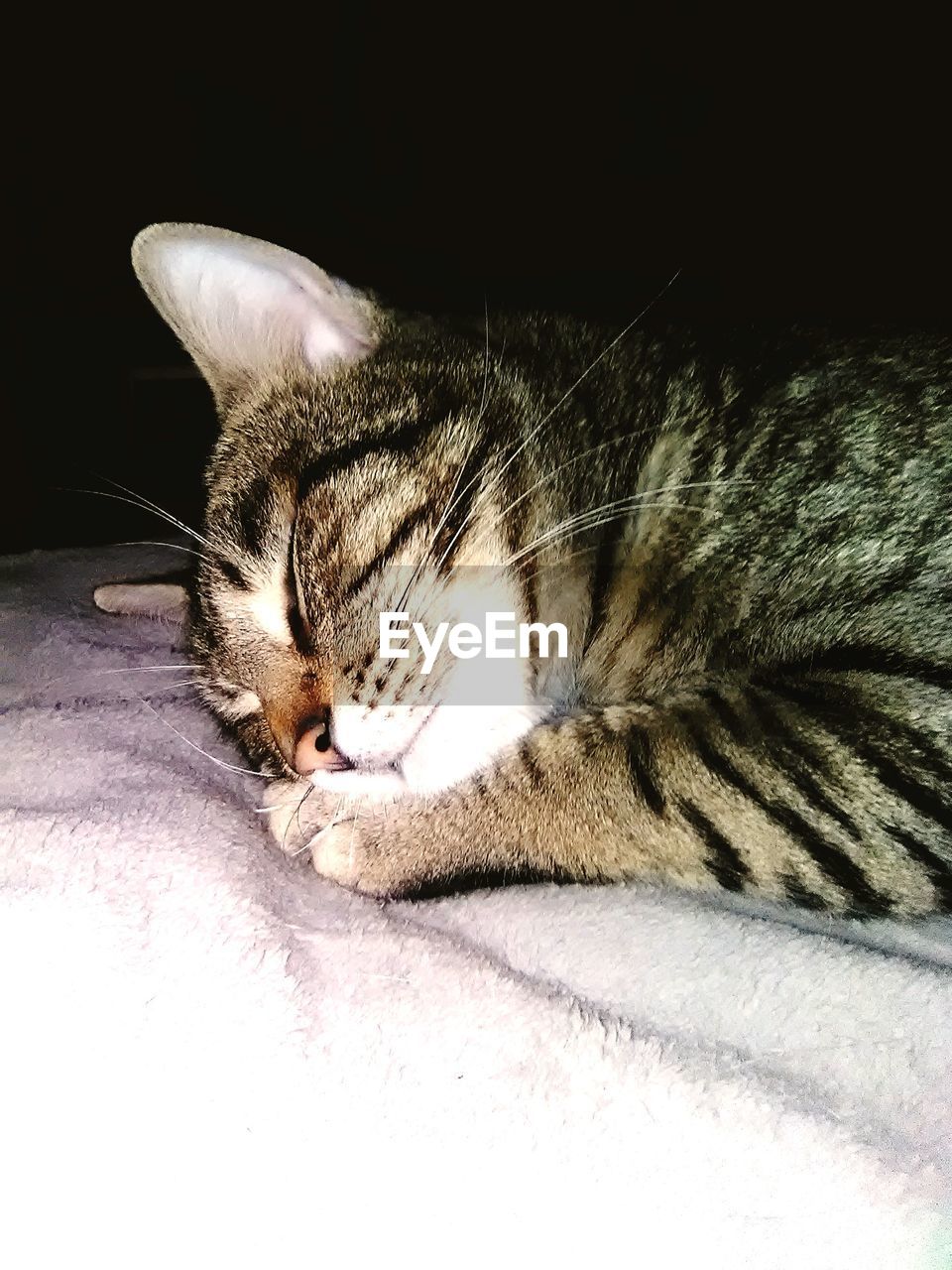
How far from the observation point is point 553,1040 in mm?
785

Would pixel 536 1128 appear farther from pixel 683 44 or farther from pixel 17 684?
pixel 683 44

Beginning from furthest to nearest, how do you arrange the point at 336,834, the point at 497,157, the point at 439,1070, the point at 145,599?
the point at 497,157 → the point at 145,599 → the point at 336,834 → the point at 439,1070

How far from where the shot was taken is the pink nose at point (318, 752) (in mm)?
1121

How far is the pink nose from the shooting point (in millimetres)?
1121

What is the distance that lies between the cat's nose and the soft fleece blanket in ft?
0.47

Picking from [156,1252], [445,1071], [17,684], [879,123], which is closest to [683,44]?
[879,123]

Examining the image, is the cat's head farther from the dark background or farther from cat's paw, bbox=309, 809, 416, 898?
the dark background

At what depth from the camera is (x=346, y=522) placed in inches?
46.7

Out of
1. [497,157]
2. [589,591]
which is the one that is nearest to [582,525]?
[589,591]

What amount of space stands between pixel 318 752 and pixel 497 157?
6.14 feet

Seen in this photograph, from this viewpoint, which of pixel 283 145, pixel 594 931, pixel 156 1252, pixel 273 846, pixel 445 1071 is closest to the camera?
pixel 156 1252

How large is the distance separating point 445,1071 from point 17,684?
0.88m

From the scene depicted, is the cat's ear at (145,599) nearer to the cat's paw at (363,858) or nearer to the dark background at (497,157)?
the cat's paw at (363,858)

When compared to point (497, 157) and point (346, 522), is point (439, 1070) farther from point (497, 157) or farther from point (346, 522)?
point (497, 157)
